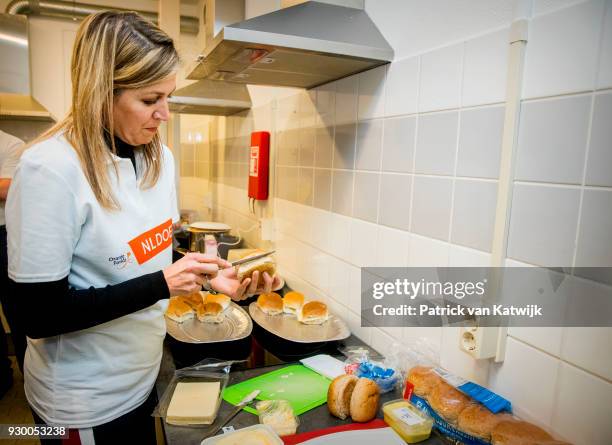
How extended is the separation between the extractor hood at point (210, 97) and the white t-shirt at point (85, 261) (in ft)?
3.83

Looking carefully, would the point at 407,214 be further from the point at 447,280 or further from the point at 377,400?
the point at 377,400

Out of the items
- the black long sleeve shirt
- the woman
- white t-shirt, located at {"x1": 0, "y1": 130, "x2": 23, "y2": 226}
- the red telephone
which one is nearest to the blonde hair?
the woman

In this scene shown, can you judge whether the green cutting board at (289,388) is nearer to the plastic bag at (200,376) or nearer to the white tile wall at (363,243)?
the plastic bag at (200,376)

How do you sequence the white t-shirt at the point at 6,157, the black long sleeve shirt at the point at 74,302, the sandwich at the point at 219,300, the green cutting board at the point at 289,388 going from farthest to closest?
the white t-shirt at the point at 6,157 < the sandwich at the point at 219,300 < the green cutting board at the point at 289,388 < the black long sleeve shirt at the point at 74,302

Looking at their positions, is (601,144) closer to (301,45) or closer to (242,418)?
(301,45)

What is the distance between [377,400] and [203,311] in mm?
675

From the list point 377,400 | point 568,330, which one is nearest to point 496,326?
point 568,330

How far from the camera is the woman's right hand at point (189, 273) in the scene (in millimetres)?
877

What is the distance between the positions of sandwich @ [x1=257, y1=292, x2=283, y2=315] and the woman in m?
0.51

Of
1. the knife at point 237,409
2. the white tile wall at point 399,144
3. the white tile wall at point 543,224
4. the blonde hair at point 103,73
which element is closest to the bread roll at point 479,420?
the white tile wall at point 543,224

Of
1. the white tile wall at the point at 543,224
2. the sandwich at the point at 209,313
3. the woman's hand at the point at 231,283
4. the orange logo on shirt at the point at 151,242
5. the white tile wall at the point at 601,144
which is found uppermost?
the white tile wall at the point at 601,144

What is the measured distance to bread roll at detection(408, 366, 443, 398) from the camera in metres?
0.93

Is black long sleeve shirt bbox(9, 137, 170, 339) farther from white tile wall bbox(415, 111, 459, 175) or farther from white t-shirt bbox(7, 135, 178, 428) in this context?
white tile wall bbox(415, 111, 459, 175)
